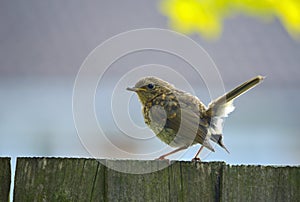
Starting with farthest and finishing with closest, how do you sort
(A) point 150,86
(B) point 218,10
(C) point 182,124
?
(A) point 150,86 → (C) point 182,124 → (B) point 218,10

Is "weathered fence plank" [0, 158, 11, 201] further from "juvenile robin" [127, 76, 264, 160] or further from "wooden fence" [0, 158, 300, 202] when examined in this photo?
"juvenile robin" [127, 76, 264, 160]

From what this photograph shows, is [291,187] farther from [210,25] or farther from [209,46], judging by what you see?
[209,46]

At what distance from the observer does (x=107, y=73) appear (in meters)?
10.6

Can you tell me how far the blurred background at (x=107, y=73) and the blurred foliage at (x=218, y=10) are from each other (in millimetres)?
5869

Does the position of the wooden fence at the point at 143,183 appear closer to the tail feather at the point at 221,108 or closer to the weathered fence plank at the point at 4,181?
the weathered fence plank at the point at 4,181

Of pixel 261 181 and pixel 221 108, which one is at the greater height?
pixel 221 108

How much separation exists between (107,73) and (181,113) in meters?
6.93

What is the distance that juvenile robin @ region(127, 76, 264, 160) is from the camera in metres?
3.69

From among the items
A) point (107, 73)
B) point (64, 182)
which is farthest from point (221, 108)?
point (107, 73)

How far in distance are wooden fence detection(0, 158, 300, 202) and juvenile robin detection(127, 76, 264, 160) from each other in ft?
2.22

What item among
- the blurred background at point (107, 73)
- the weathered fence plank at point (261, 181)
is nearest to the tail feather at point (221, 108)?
the weathered fence plank at point (261, 181)

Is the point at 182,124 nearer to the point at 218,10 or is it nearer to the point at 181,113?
the point at 181,113

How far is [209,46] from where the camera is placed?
11.3 m

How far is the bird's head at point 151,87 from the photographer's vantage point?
13.5 feet
